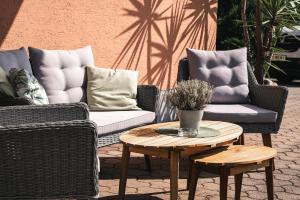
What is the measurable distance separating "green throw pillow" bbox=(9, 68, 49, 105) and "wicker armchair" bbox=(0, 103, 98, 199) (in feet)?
4.07

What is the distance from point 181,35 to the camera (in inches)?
266

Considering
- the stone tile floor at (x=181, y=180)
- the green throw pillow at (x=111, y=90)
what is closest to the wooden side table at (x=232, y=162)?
the stone tile floor at (x=181, y=180)

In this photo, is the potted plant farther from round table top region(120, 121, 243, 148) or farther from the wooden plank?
the wooden plank

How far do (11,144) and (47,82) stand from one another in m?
A: 1.74

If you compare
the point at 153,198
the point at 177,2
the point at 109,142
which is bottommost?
the point at 153,198

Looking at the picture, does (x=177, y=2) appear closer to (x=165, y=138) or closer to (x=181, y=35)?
(x=181, y=35)

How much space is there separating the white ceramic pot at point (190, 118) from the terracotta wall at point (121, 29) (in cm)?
203

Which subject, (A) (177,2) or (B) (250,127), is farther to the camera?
(A) (177,2)

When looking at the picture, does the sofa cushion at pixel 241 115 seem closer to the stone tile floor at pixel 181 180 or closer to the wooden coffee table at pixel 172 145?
the stone tile floor at pixel 181 180

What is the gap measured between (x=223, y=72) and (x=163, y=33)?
1772 millimetres

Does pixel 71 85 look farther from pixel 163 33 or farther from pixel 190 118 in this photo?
pixel 163 33

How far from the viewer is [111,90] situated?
4.46 meters

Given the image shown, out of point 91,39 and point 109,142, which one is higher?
point 91,39

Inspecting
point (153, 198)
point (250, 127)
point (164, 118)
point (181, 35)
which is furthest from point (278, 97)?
point (181, 35)
